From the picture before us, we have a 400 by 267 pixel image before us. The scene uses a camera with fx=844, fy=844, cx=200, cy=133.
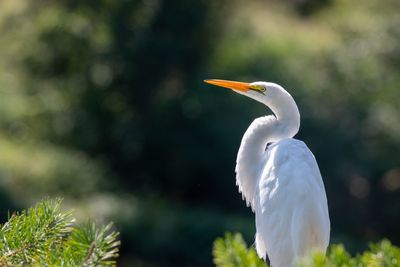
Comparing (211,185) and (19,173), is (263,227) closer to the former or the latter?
(19,173)

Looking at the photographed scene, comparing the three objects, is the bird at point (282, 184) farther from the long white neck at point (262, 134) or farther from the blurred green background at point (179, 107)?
the blurred green background at point (179, 107)

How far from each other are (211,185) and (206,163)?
44cm

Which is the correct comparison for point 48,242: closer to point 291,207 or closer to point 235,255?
point 235,255

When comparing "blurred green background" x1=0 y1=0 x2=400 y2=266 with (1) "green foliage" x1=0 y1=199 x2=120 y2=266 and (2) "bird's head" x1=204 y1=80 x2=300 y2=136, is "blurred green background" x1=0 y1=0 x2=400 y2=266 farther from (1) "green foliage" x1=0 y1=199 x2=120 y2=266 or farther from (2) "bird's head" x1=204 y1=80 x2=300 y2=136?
(1) "green foliage" x1=0 y1=199 x2=120 y2=266

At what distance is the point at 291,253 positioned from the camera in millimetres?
4266

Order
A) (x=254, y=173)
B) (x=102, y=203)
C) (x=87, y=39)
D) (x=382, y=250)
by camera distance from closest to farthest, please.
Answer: (x=382, y=250)
(x=254, y=173)
(x=102, y=203)
(x=87, y=39)

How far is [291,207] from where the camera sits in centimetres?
429

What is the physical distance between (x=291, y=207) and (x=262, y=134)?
59 cm

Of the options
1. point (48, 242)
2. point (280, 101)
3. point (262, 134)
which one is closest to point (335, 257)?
point (48, 242)

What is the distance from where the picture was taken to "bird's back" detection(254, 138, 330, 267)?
13.8ft

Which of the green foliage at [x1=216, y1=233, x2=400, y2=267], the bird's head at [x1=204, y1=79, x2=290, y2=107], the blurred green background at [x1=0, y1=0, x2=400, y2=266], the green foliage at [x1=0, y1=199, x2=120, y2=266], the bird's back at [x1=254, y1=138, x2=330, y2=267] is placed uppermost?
the blurred green background at [x1=0, y1=0, x2=400, y2=266]

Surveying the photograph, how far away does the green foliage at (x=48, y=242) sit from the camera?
2.06 metres

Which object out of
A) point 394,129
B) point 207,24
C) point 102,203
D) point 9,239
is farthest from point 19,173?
point 9,239

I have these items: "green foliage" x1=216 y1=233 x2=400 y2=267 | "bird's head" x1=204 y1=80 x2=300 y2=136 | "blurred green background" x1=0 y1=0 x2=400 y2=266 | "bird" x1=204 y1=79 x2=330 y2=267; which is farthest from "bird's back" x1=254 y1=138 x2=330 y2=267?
"blurred green background" x1=0 y1=0 x2=400 y2=266
